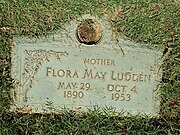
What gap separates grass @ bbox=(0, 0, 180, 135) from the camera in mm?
2895

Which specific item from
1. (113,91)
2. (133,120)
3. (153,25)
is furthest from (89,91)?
(153,25)

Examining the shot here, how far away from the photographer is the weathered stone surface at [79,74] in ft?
9.27

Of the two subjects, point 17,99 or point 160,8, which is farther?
point 160,8

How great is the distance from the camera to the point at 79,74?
2836 millimetres

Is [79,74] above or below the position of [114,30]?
below

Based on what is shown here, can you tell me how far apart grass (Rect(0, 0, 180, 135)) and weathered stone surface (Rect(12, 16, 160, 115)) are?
78 mm

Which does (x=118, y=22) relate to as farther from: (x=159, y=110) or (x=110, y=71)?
(x=159, y=110)

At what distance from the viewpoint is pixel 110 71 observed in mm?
2859

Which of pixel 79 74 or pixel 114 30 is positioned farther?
pixel 114 30

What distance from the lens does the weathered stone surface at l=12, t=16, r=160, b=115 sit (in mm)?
2824

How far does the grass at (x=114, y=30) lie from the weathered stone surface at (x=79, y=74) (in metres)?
0.08

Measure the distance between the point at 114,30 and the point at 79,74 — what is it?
0.40m

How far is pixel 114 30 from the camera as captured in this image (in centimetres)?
294

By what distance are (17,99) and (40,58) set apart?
1.04ft
